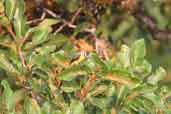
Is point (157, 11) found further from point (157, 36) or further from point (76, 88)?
point (76, 88)

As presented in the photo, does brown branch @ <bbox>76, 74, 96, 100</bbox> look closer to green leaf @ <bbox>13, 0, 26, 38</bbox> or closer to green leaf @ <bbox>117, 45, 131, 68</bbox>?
green leaf @ <bbox>117, 45, 131, 68</bbox>

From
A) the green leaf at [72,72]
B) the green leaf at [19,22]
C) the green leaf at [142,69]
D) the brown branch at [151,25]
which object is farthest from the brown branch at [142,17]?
the green leaf at [72,72]

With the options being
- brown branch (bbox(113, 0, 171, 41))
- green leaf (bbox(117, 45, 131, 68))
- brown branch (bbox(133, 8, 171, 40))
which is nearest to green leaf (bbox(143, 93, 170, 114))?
green leaf (bbox(117, 45, 131, 68))

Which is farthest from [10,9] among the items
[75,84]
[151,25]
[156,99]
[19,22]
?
[151,25]

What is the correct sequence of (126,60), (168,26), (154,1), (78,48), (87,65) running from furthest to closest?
(168,26)
(154,1)
(78,48)
(126,60)
(87,65)

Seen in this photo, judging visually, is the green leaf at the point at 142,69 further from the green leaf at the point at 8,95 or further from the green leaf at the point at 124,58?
the green leaf at the point at 8,95

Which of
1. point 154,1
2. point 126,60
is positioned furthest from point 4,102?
point 154,1

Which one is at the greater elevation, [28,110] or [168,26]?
[28,110]

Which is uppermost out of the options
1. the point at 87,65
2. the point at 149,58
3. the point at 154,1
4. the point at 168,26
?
the point at 87,65
